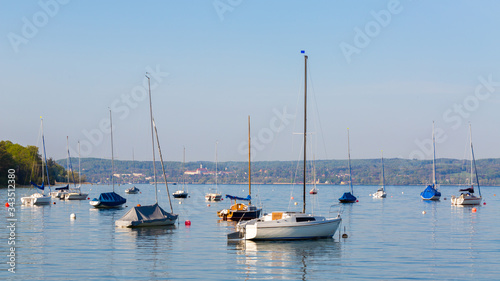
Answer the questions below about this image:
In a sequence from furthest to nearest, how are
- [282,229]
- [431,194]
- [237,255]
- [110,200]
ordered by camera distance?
1. [431,194]
2. [110,200]
3. [282,229]
4. [237,255]

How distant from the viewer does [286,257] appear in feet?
135

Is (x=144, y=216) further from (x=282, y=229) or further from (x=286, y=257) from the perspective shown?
(x=286, y=257)

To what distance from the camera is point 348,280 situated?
108 ft

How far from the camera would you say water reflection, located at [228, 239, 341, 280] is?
35562 mm

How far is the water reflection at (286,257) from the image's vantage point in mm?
35562

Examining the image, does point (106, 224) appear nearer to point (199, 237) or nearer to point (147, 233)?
point (147, 233)

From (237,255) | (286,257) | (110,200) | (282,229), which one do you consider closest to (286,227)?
(282,229)

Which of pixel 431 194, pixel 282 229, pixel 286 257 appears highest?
pixel 282 229

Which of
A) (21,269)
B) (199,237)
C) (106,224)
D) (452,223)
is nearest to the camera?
(21,269)

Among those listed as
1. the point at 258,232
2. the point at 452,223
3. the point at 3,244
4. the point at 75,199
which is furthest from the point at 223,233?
the point at 75,199

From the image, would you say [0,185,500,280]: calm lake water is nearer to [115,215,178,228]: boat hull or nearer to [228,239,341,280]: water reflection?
[228,239,341,280]: water reflection

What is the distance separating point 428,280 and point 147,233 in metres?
31.2

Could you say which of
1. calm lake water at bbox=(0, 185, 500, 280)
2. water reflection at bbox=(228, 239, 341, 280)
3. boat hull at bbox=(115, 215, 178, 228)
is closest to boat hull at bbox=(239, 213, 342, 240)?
water reflection at bbox=(228, 239, 341, 280)

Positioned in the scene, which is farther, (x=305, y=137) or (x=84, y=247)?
(x=305, y=137)
